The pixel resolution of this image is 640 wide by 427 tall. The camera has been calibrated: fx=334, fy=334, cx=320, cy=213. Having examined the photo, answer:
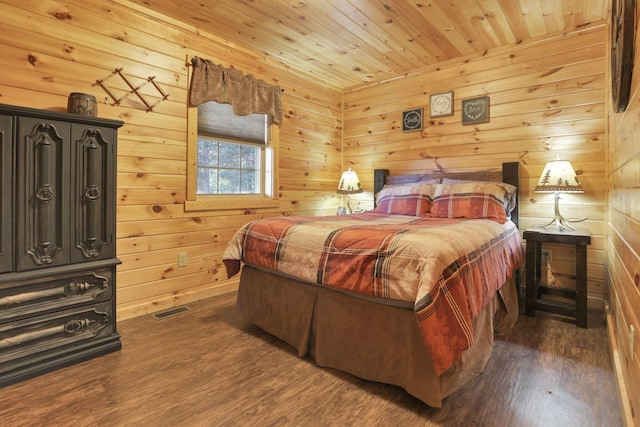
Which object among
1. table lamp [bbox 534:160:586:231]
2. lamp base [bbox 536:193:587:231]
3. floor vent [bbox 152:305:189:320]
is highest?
table lamp [bbox 534:160:586:231]

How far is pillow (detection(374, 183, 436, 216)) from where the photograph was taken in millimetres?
3049

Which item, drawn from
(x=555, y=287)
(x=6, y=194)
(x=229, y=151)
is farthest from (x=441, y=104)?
(x=6, y=194)

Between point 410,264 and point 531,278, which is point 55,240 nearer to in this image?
point 410,264

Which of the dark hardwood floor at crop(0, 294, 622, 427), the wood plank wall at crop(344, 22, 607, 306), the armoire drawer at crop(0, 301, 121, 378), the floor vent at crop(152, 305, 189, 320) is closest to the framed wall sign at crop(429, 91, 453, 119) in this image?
the wood plank wall at crop(344, 22, 607, 306)

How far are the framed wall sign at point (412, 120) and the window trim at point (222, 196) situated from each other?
1423 millimetres

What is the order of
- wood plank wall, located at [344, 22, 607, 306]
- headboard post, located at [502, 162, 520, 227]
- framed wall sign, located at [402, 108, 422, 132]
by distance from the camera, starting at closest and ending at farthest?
1. wood plank wall, located at [344, 22, 607, 306]
2. headboard post, located at [502, 162, 520, 227]
3. framed wall sign, located at [402, 108, 422, 132]

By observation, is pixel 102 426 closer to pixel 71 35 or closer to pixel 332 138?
pixel 71 35

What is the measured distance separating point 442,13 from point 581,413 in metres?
2.66

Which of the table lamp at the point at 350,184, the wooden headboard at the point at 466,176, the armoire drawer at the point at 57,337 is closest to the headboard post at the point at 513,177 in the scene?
the wooden headboard at the point at 466,176

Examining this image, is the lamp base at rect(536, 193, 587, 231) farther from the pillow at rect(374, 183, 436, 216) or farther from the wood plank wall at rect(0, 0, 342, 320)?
the wood plank wall at rect(0, 0, 342, 320)

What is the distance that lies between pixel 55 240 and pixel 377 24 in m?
2.72

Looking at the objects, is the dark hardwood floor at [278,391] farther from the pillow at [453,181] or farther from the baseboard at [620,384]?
the pillow at [453,181]

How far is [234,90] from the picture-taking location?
3.10 m

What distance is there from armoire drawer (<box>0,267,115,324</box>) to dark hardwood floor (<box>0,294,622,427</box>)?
0.34 meters
